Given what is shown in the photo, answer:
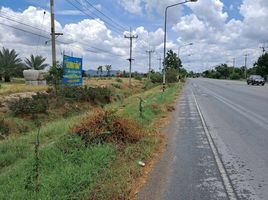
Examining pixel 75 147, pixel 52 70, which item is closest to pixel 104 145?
pixel 75 147

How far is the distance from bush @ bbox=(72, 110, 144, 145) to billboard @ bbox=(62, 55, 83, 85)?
1848cm

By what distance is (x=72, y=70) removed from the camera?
29.6 metres

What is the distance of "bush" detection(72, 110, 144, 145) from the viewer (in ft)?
28.7

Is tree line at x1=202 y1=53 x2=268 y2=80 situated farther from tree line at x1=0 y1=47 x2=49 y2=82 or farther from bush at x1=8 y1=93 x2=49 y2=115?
bush at x1=8 y1=93 x2=49 y2=115

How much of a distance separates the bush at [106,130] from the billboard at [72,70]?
1848 cm

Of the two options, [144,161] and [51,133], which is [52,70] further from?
[144,161]

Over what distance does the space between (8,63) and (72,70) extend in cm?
2205

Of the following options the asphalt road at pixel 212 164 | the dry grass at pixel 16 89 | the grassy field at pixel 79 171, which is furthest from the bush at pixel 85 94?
the grassy field at pixel 79 171

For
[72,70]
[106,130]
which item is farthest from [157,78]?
[106,130]

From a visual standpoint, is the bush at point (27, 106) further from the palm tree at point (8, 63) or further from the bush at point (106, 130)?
the palm tree at point (8, 63)

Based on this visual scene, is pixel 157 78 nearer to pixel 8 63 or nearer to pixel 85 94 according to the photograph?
pixel 8 63

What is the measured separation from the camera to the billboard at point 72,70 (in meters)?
27.9

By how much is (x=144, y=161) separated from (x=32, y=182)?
276 centimetres

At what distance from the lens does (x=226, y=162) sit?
24.9ft
